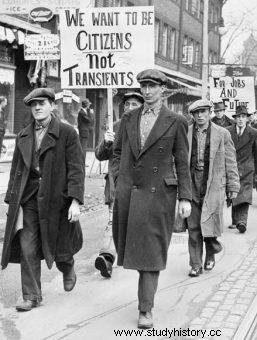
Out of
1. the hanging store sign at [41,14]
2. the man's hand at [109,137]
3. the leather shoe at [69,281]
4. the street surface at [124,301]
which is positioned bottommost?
the street surface at [124,301]

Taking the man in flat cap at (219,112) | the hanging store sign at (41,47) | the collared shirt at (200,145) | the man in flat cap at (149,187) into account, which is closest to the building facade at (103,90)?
the hanging store sign at (41,47)

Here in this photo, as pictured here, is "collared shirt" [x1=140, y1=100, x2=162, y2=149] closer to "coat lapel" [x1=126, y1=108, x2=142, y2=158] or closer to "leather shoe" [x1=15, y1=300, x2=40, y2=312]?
"coat lapel" [x1=126, y1=108, x2=142, y2=158]

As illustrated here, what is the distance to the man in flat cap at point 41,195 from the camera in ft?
18.3

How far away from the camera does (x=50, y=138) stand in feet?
18.5

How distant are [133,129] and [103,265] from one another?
1.87m

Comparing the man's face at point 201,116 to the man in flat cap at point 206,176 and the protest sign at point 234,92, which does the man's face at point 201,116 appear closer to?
the man in flat cap at point 206,176

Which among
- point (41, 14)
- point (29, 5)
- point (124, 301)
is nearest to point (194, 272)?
point (124, 301)

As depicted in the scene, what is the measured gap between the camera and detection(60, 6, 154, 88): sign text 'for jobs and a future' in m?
8.35

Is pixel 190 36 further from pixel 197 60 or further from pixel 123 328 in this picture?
pixel 123 328

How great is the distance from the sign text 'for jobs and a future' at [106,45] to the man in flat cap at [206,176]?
1.43 meters

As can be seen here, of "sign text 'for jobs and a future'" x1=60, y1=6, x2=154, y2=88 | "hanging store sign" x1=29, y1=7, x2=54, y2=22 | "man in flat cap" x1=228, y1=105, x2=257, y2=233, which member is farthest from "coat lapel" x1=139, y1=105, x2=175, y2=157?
"hanging store sign" x1=29, y1=7, x2=54, y2=22

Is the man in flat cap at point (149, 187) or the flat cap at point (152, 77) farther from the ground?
the flat cap at point (152, 77)

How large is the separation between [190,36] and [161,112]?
123 feet

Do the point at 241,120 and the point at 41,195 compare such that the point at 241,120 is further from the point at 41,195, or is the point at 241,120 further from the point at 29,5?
the point at 29,5
